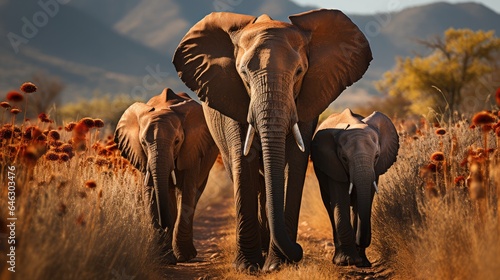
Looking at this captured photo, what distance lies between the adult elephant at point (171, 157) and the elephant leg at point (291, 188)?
1663mm

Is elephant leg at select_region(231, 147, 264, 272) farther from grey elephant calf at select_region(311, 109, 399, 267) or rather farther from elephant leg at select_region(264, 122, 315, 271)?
grey elephant calf at select_region(311, 109, 399, 267)

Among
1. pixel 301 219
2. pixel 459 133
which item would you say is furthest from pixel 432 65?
pixel 459 133

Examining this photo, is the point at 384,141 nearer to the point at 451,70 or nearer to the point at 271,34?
the point at 271,34

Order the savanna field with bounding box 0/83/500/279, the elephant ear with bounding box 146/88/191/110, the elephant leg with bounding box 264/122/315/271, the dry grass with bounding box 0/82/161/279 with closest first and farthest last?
the dry grass with bounding box 0/82/161/279, the savanna field with bounding box 0/83/500/279, the elephant leg with bounding box 264/122/315/271, the elephant ear with bounding box 146/88/191/110

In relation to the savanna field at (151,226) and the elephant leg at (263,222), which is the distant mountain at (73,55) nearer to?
the elephant leg at (263,222)

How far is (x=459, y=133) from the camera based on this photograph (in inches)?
408

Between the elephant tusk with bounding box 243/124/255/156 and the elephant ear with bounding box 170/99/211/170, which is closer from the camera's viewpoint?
the elephant tusk with bounding box 243/124/255/156

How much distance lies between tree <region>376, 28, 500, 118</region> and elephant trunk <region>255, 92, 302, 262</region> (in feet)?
121

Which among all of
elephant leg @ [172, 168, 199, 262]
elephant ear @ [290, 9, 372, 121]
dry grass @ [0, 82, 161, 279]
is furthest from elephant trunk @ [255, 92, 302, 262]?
elephant leg @ [172, 168, 199, 262]

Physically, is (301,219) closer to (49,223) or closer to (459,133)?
(459,133)

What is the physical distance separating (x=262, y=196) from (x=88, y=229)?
132 inches

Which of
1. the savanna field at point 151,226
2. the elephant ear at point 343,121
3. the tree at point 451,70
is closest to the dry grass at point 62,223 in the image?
the savanna field at point 151,226

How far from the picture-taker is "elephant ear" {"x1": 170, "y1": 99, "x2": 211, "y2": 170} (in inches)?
412

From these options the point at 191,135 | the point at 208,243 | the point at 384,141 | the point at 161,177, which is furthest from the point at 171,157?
the point at 208,243
